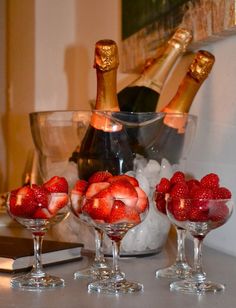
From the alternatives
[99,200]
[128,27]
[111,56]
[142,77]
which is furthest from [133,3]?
[99,200]

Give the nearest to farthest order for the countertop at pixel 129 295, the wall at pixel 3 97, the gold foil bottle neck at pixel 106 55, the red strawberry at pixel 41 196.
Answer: the countertop at pixel 129 295 → the red strawberry at pixel 41 196 → the gold foil bottle neck at pixel 106 55 → the wall at pixel 3 97

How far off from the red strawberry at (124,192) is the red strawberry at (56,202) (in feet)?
0.30

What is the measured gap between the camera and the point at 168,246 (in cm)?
113

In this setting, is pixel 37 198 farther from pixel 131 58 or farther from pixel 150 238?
pixel 131 58

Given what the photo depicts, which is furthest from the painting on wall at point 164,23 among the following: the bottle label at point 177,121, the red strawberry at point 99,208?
the red strawberry at point 99,208

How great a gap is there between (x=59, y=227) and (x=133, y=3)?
64 centimetres

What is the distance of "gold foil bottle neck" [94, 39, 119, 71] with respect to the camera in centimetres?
94

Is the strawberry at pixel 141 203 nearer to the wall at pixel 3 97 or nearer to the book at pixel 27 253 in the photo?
the book at pixel 27 253

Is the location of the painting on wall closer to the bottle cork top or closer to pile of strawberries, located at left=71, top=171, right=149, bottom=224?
the bottle cork top

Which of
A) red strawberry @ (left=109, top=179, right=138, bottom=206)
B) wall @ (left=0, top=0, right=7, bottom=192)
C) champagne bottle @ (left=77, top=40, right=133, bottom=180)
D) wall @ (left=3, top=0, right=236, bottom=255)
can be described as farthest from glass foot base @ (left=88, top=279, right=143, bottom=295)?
wall @ (left=0, top=0, right=7, bottom=192)

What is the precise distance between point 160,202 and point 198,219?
0.11m

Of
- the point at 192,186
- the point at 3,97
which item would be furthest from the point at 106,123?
the point at 3,97

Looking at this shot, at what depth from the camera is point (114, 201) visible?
2.47 feet

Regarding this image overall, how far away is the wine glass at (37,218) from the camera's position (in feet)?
2.64
